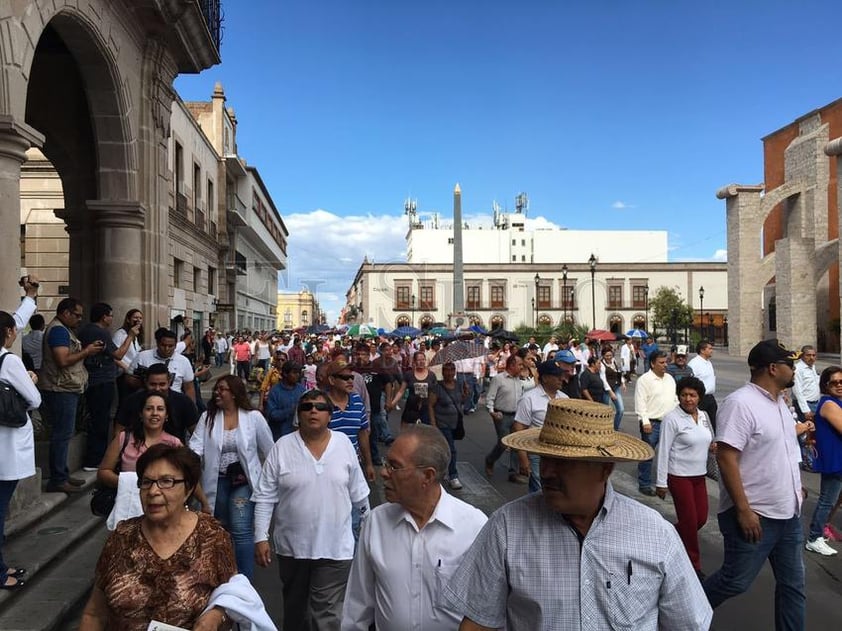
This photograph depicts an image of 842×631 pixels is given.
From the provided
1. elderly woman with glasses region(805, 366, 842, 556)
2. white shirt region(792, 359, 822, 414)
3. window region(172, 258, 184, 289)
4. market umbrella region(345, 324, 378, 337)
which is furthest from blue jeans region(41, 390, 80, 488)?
market umbrella region(345, 324, 378, 337)

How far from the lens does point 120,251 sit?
31.5 ft

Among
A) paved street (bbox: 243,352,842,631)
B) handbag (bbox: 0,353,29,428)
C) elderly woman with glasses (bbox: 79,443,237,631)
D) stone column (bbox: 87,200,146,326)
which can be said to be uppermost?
stone column (bbox: 87,200,146,326)

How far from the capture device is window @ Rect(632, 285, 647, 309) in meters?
78.1

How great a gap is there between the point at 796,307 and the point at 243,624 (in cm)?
4193

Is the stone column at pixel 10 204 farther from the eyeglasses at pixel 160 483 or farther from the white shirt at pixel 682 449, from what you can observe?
the white shirt at pixel 682 449

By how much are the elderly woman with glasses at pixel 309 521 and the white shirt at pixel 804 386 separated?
7.42m

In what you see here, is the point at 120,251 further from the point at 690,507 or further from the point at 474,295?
the point at 474,295

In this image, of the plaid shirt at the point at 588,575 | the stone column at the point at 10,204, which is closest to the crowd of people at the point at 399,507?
the plaid shirt at the point at 588,575

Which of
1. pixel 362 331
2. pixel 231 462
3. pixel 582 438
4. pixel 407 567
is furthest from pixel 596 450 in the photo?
pixel 362 331

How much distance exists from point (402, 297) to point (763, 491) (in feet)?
240

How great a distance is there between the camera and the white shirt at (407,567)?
247 centimetres

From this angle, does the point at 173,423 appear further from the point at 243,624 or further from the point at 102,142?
the point at 102,142

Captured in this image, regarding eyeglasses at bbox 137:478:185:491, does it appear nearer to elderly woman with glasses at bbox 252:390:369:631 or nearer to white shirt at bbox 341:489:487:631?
white shirt at bbox 341:489:487:631

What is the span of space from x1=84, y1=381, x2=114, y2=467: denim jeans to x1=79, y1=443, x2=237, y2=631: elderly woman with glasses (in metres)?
5.26
